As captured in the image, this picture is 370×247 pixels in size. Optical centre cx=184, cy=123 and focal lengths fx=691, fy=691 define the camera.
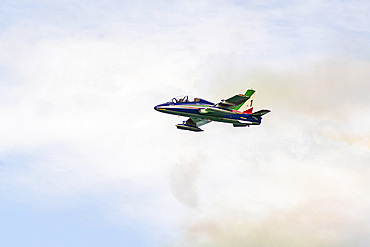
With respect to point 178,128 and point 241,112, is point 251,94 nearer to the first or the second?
point 241,112

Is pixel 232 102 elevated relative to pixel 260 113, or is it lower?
elevated

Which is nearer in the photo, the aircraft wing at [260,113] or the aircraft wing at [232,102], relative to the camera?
the aircraft wing at [232,102]

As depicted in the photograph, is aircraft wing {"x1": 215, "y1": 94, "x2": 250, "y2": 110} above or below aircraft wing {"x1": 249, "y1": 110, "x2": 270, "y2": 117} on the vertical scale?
above

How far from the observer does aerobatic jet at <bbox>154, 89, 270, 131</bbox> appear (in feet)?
595

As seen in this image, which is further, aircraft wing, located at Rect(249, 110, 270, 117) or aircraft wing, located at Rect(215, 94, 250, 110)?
aircraft wing, located at Rect(249, 110, 270, 117)

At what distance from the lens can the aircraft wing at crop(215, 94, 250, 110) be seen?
7077 inches

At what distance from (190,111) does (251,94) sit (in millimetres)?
17042

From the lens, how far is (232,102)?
181125mm

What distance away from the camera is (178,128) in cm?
19788

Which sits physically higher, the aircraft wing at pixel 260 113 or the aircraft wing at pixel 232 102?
the aircraft wing at pixel 232 102

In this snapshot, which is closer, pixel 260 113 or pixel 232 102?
pixel 232 102

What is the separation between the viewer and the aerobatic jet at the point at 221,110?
182m

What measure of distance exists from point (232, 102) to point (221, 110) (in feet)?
11.7

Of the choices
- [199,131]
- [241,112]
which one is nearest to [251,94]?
[241,112]
